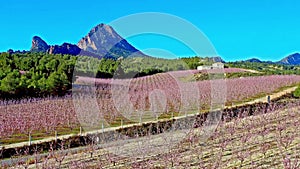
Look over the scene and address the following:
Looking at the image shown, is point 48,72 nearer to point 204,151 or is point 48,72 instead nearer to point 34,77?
point 34,77

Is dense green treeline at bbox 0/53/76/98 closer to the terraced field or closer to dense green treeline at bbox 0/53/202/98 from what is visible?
dense green treeline at bbox 0/53/202/98

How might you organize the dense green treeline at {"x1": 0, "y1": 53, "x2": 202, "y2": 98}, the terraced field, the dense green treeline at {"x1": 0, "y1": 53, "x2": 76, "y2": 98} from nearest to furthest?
1. the terraced field
2. the dense green treeline at {"x1": 0, "y1": 53, "x2": 202, "y2": 98}
3. the dense green treeline at {"x1": 0, "y1": 53, "x2": 76, "y2": 98}

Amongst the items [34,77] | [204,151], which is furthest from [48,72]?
[204,151]

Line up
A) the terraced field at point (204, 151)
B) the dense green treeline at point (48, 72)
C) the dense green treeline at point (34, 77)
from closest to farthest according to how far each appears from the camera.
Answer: the terraced field at point (204, 151) < the dense green treeline at point (48, 72) < the dense green treeline at point (34, 77)

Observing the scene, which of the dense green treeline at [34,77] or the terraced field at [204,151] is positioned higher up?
the dense green treeline at [34,77]

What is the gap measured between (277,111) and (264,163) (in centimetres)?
739

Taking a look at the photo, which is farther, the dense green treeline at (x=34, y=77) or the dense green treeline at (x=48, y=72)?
the dense green treeline at (x=34, y=77)

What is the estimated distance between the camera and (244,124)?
1262 centimetres

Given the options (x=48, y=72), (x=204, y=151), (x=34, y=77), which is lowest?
(x=204, y=151)

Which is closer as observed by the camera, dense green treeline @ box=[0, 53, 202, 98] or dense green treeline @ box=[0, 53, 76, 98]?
dense green treeline @ box=[0, 53, 202, 98]

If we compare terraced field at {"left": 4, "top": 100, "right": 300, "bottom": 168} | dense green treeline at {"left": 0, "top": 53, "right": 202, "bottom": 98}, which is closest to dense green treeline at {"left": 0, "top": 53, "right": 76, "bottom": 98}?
dense green treeline at {"left": 0, "top": 53, "right": 202, "bottom": 98}

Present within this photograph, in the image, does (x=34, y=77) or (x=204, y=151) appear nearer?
(x=204, y=151)

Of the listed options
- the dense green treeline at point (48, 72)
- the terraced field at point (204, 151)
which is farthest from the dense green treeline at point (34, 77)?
the terraced field at point (204, 151)

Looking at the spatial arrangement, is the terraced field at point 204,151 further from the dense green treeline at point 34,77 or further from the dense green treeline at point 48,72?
the dense green treeline at point 34,77
